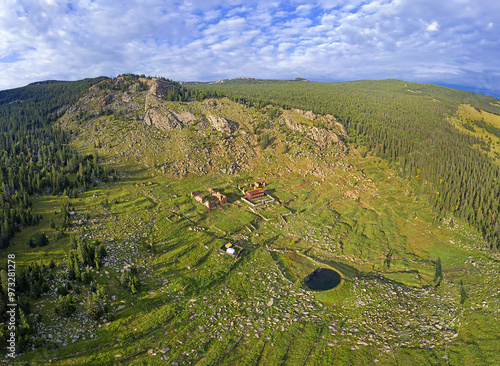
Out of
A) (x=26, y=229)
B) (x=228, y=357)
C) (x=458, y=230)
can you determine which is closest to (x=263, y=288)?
(x=228, y=357)

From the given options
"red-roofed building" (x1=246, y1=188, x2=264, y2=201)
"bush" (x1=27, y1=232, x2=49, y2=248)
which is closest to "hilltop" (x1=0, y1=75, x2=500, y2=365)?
"bush" (x1=27, y1=232, x2=49, y2=248)

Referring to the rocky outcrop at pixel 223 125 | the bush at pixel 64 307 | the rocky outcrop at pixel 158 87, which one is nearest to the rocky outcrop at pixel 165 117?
the rocky outcrop at pixel 223 125

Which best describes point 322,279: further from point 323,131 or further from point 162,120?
point 162,120

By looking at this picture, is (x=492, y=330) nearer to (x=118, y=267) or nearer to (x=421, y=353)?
(x=421, y=353)

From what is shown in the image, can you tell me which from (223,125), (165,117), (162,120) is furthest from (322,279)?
(165,117)

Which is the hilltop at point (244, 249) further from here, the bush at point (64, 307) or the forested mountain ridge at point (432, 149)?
the forested mountain ridge at point (432, 149)
